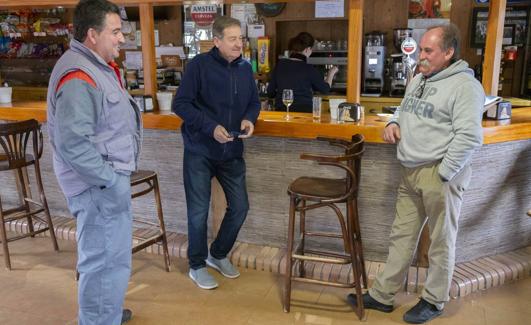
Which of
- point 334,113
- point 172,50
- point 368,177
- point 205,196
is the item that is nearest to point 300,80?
point 334,113

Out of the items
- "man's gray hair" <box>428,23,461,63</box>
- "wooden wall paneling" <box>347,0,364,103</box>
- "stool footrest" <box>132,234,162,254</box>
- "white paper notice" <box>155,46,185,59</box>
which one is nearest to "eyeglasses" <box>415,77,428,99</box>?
"man's gray hair" <box>428,23,461,63</box>

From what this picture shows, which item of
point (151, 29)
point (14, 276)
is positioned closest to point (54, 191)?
Answer: point (14, 276)

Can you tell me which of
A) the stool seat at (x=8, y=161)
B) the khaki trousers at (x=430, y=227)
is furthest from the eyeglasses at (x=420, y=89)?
the stool seat at (x=8, y=161)

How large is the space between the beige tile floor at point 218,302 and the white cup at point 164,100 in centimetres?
115

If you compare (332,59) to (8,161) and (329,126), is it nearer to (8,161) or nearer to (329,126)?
(329,126)

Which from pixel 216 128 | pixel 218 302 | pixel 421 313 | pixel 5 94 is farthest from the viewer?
pixel 5 94

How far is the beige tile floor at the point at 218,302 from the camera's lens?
2.64 m

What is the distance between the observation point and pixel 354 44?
2992 millimetres

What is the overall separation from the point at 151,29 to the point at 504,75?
13.5 feet

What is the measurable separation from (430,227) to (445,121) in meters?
0.57

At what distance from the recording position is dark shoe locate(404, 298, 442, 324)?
101 inches

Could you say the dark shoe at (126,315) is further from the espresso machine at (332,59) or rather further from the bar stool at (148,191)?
the espresso machine at (332,59)

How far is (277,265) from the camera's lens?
3.15 m

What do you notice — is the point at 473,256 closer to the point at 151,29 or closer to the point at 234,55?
the point at 234,55
